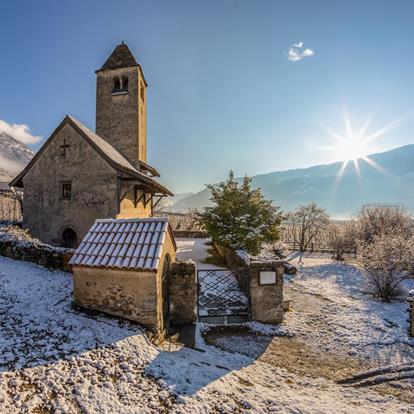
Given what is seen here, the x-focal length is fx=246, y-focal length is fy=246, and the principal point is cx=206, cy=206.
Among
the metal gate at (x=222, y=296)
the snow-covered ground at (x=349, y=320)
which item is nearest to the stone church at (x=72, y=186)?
the metal gate at (x=222, y=296)

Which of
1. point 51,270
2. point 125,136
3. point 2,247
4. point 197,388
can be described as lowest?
point 197,388

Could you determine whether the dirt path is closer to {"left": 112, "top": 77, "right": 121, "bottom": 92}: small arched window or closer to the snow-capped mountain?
{"left": 112, "top": 77, "right": 121, "bottom": 92}: small arched window

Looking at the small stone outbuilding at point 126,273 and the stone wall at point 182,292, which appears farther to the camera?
the stone wall at point 182,292

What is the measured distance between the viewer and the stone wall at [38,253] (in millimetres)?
9734

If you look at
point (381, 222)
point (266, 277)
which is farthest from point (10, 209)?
point (381, 222)

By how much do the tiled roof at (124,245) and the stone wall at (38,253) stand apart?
115 inches

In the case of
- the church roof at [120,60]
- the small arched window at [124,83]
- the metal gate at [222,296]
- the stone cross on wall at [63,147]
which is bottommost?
the metal gate at [222,296]

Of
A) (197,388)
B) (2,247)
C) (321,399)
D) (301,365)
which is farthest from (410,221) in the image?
(2,247)

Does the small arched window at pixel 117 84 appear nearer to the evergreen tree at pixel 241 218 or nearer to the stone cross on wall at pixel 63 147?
the stone cross on wall at pixel 63 147

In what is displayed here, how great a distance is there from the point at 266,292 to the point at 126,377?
18.1 ft

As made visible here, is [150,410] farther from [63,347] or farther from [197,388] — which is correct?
[63,347]

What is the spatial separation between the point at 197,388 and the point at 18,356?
340cm

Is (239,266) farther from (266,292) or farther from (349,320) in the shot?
(349,320)

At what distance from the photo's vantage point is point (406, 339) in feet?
25.1
